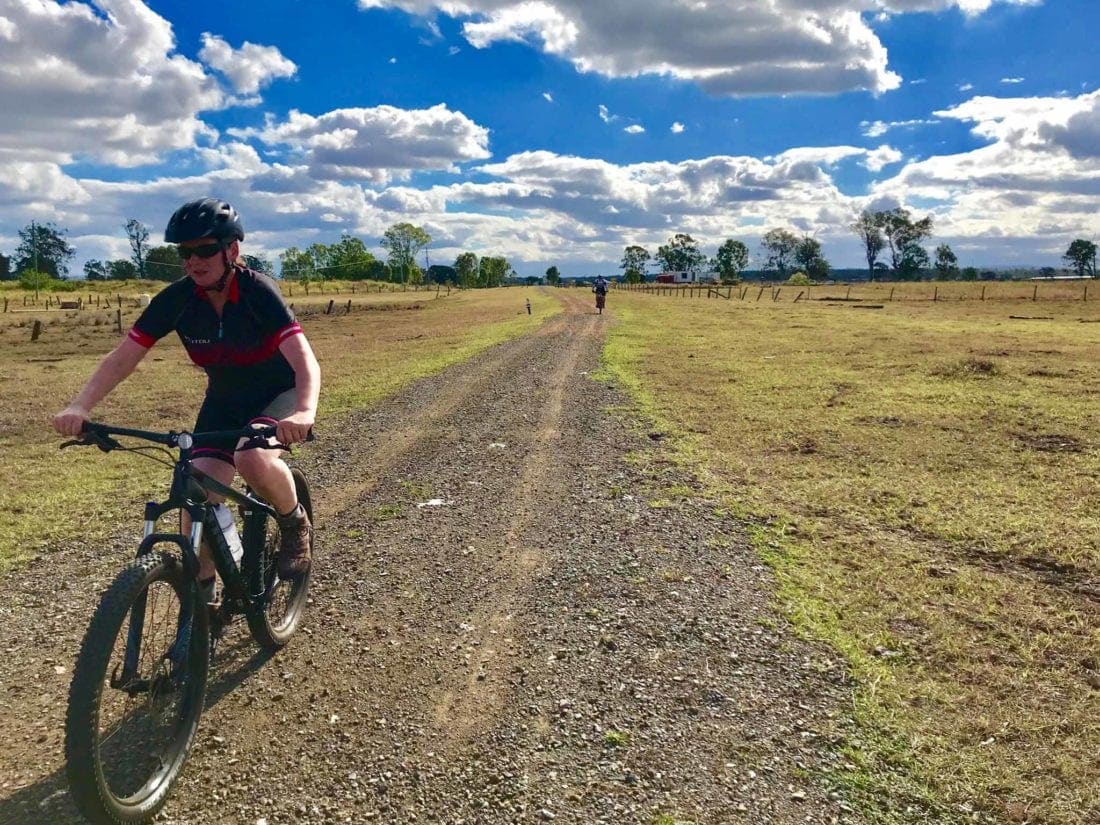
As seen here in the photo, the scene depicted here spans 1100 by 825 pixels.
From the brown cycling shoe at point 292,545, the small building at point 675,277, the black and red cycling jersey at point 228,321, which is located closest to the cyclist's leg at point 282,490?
the brown cycling shoe at point 292,545

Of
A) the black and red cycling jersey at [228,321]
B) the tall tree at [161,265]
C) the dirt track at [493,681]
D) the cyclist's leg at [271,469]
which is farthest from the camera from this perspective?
the tall tree at [161,265]

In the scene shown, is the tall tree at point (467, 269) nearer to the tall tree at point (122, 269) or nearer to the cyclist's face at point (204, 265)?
the tall tree at point (122, 269)

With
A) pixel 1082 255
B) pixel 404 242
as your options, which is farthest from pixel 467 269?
pixel 1082 255

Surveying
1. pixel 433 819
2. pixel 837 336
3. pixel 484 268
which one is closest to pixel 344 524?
pixel 433 819

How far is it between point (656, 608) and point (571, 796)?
1.92 m

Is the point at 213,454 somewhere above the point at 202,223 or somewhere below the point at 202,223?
below

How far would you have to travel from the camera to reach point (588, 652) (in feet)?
14.1

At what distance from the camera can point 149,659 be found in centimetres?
303

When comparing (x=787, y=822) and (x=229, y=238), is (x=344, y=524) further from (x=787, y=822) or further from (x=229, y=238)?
(x=787, y=822)

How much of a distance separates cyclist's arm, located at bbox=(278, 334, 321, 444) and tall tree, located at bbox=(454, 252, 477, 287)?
6884 inches

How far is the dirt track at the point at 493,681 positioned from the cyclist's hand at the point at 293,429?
1582 millimetres

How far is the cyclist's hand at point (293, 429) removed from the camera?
10.5 ft

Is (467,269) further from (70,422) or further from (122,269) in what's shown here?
(70,422)

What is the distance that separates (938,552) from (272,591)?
5447 mm
